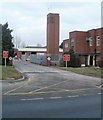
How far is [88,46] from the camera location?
4488 cm

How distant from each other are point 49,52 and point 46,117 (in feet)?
114

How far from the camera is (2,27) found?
131 feet

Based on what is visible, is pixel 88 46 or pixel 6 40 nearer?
pixel 6 40

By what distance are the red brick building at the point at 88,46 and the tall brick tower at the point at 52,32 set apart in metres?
4.63

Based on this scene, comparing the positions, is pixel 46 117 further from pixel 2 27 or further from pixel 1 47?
pixel 2 27

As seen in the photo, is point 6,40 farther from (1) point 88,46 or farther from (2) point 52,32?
(1) point 88,46

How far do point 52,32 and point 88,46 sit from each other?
892 centimetres

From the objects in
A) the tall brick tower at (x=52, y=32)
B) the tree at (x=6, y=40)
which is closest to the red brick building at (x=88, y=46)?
the tall brick tower at (x=52, y=32)

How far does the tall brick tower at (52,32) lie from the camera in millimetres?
40853

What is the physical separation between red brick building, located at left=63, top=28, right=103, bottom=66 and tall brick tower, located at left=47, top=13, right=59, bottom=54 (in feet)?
15.2

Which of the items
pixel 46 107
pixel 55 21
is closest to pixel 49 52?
pixel 55 21

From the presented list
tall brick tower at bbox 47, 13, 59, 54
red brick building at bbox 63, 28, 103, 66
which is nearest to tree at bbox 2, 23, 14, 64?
tall brick tower at bbox 47, 13, 59, 54

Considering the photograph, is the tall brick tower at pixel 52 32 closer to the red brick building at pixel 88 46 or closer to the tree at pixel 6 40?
the red brick building at pixel 88 46

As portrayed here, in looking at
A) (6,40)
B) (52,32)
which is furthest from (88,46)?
(6,40)
